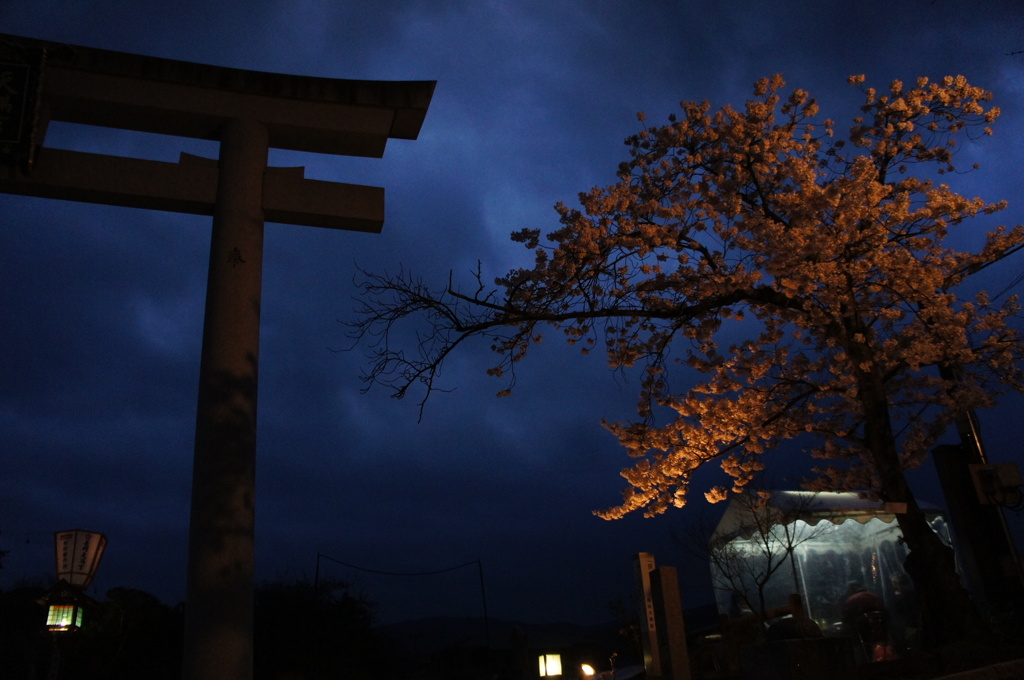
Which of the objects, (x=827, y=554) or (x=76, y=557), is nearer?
(x=76, y=557)

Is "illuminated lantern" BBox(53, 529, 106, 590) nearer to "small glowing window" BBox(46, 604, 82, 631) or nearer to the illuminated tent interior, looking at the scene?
"small glowing window" BBox(46, 604, 82, 631)

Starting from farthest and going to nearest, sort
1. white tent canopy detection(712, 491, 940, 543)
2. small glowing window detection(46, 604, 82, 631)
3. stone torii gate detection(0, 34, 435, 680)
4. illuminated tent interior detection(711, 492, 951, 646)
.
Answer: illuminated tent interior detection(711, 492, 951, 646), white tent canopy detection(712, 491, 940, 543), small glowing window detection(46, 604, 82, 631), stone torii gate detection(0, 34, 435, 680)

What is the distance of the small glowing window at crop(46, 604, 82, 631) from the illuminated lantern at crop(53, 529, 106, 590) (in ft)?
1.56

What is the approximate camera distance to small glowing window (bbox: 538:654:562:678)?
610 inches

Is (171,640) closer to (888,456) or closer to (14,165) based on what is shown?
(14,165)

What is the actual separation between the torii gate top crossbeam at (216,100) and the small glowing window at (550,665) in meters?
12.3

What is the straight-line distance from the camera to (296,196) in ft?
23.1

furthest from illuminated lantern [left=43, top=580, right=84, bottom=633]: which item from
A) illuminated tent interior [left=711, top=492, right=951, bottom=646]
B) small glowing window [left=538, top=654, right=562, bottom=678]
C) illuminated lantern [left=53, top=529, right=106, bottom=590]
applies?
illuminated tent interior [left=711, top=492, right=951, bottom=646]

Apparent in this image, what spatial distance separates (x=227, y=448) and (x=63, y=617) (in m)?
4.96

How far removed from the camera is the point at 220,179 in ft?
22.3

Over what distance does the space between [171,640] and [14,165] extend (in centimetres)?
1284

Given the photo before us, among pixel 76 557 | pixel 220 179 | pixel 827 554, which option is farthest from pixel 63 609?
pixel 827 554

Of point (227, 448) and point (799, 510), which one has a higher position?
point (799, 510)

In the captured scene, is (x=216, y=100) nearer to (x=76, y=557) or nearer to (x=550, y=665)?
(x=76, y=557)
